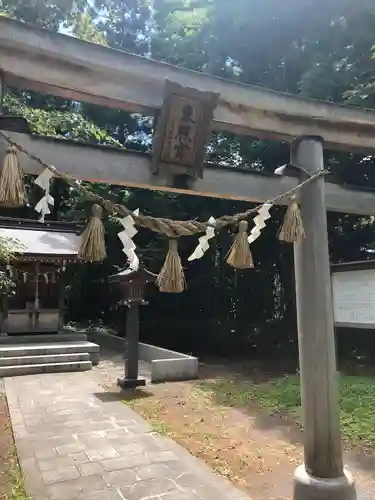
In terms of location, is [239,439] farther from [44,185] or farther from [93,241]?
[44,185]

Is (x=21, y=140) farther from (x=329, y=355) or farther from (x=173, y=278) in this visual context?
(x=329, y=355)

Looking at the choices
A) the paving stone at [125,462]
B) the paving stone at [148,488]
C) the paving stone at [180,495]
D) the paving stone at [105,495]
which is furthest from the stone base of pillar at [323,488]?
the paving stone at [125,462]

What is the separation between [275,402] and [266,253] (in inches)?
299

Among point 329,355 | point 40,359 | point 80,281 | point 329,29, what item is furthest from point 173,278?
point 80,281

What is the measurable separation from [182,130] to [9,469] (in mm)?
3809

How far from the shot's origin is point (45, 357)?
10617 mm

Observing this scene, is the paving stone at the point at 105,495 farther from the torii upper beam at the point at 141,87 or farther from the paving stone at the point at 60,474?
the torii upper beam at the point at 141,87

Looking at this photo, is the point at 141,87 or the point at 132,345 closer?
the point at 141,87

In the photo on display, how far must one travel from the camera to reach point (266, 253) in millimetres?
14320

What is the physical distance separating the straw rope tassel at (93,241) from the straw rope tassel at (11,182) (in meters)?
0.37

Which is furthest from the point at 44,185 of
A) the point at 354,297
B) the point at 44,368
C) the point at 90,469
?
the point at 44,368

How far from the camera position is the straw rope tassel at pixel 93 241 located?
236 cm

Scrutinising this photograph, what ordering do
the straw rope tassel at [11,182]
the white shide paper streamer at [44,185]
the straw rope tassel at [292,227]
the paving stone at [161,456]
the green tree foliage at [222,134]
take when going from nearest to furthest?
the straw rope tassel at [11,182] → the white shide paper streamer at [44,185] → the straw rope tassel at [292,227] → the paving stone at [161,456] → the green tree foliage at [222,134]

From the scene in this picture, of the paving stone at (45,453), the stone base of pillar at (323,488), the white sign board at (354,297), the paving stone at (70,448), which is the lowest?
the paving stone at (45,453)
